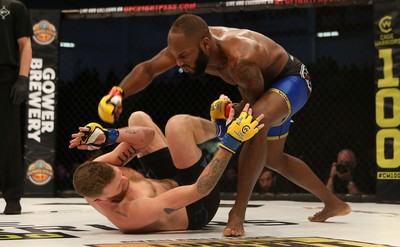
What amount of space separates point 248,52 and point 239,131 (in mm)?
390

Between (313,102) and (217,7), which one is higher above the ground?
(217,7)

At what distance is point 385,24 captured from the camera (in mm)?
4246

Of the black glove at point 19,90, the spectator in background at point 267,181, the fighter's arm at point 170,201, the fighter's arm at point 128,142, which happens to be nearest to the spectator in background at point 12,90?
the black glove at point 19,90

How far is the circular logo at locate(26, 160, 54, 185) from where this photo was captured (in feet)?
15.6

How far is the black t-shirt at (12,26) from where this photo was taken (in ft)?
10.5

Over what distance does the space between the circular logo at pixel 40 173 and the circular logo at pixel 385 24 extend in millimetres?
2724

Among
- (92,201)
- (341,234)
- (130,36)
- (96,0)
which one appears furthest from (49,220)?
(130,36)

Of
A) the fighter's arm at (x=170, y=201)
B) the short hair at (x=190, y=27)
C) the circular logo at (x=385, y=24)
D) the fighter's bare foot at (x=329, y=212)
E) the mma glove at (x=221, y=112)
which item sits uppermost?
the circular logo at (x=385, y=24)

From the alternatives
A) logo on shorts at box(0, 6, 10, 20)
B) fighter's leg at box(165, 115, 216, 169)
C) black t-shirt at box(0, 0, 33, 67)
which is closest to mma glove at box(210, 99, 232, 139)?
fighter's leg at box(165, 115, 216, 169)

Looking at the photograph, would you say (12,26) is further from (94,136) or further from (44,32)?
(44,32)

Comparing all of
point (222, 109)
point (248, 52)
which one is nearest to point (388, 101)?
point (222, 109)

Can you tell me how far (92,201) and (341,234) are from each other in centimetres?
93

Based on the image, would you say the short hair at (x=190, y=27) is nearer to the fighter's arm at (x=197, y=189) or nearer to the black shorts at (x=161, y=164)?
the fighter's arm at (x=197, y=189)

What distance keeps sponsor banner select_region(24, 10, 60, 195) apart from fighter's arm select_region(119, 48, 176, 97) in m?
2.33
